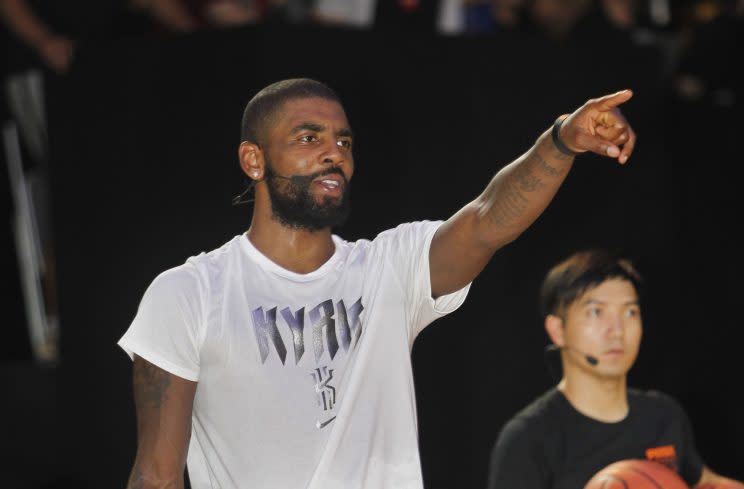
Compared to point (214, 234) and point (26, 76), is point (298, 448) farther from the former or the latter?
point (26, 76)

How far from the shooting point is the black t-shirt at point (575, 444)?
2.89 metres

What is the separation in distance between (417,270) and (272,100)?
557 mm

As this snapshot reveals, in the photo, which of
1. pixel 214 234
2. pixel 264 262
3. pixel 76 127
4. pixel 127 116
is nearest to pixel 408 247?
pixel 264 262

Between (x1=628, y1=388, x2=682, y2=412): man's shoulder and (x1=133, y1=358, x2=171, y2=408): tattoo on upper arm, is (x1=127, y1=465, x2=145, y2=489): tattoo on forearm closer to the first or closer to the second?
(x1=133, y1=358, x2=171, y2=408): tattoo on upper arm

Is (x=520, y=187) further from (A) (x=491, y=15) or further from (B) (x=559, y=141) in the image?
(A) (x=491, y=15)

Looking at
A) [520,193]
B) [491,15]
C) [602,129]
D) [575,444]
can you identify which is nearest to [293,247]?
[520,193]

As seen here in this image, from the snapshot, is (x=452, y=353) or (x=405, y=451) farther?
(x=452, y=353)

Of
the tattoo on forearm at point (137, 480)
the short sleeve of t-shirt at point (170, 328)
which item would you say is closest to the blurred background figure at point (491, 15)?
the short sleeve of t-shirt at point (170, 328)

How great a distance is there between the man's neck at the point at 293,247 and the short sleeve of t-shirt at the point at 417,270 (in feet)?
0.57

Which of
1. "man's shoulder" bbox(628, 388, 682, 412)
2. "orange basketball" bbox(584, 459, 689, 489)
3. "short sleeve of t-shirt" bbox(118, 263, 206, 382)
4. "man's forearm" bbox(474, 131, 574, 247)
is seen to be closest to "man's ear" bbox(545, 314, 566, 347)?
"man's shoulder" bbox(628, 388, 682, 412)

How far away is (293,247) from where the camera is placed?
2512 mm

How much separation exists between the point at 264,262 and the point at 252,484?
533 millimetres

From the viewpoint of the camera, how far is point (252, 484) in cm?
236

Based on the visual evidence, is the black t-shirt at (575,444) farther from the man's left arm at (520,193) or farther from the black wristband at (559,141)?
the black wristband at (559,141)
